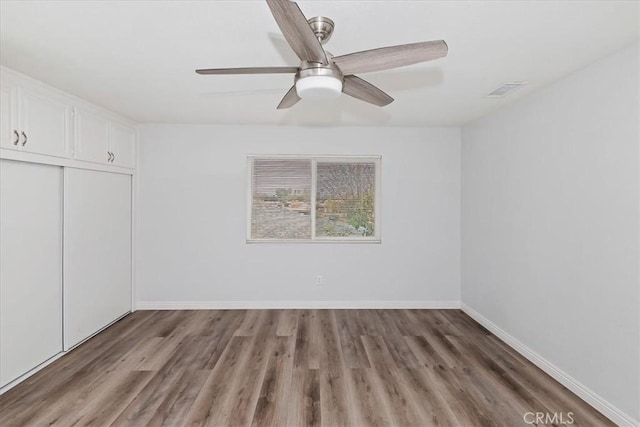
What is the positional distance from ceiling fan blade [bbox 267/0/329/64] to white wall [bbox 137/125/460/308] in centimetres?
283

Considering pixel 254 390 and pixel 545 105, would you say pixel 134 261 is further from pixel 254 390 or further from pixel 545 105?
pixel 545 105

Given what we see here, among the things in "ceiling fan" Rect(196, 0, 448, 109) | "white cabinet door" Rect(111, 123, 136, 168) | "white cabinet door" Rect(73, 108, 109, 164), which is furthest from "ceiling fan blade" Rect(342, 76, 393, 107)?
"white cabinet door" Rect(111, 123, 136, 168)

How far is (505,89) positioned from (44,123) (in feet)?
13.0

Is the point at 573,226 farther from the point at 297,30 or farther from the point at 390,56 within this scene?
the point at 297,30

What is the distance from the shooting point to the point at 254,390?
2486 mm

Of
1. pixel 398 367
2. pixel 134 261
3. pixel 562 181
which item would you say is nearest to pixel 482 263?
pixel 562 181

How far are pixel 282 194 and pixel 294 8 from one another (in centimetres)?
327

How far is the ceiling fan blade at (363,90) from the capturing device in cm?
179

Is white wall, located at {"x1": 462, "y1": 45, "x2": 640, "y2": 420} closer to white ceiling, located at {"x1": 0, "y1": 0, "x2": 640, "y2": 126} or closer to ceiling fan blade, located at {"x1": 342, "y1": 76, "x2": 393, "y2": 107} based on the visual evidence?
white ceiling, located at {"x1": 0, "y1": 0, "x2": 640, "y2": 126}

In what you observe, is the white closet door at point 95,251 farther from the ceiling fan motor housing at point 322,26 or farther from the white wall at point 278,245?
the ceiling fan motor housing at point 322,26

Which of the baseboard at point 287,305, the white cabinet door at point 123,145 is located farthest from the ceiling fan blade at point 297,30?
the baseboard at point 287,305

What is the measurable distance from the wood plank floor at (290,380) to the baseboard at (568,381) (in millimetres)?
53

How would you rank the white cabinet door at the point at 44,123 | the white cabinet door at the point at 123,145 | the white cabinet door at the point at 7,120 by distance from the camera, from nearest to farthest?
the white cabinet door at the point at 7,120 → the white cabinet door at the point at 44,123 → the white cabinet door at the point at 123,145

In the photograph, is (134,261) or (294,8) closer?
(294,8)
